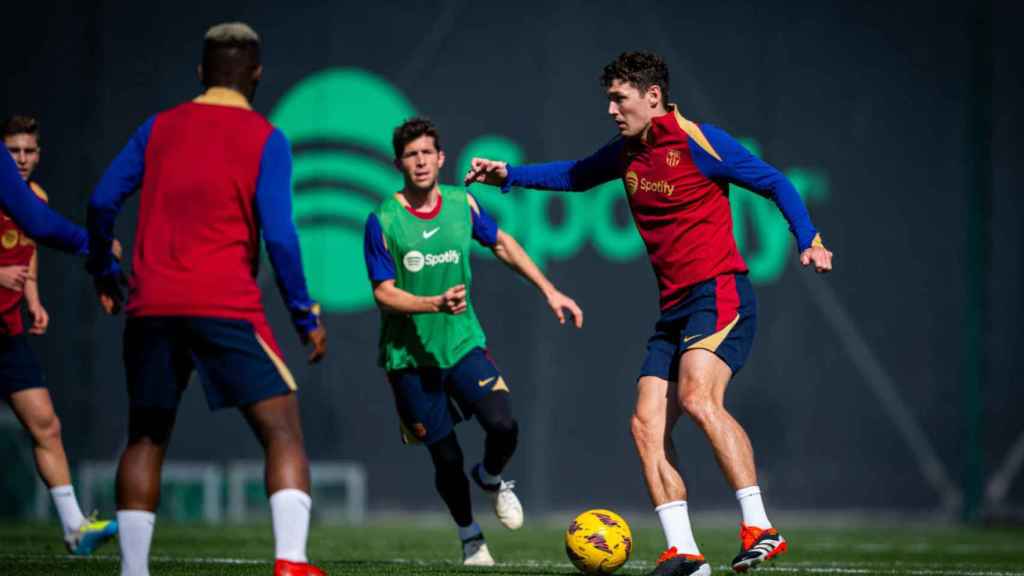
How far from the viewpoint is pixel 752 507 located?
245 inches

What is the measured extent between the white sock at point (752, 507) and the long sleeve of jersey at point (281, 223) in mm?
2226

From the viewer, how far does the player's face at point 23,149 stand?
8.14 meters

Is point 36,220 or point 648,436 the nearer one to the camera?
point 36,220

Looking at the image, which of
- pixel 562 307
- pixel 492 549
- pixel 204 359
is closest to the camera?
pixel 204 359

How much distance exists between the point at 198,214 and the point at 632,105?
2401 mm

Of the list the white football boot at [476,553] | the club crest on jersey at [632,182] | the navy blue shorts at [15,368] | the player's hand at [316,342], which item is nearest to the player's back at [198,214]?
the player's hand at [316,342]

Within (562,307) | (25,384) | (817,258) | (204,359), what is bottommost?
(25,384)

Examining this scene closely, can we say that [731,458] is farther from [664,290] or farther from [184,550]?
[184,550]

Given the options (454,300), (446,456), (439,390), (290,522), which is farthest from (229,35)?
(446,456)

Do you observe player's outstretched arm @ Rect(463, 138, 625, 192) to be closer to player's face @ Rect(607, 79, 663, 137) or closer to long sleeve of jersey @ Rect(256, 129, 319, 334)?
player's face @ Rect(607, 79, 663, 137)

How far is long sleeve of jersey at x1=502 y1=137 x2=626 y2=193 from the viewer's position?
22.9ft

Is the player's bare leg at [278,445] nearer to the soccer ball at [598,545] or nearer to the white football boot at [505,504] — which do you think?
the soccer ball at [598,545]

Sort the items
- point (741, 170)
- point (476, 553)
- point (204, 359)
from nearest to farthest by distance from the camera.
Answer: point (204, 359) < point (741, 170) < point (476, 553)

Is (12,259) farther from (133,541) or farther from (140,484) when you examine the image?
(133,541)
